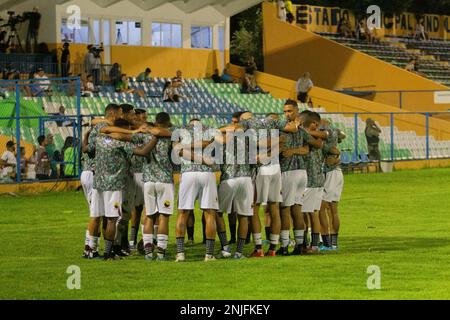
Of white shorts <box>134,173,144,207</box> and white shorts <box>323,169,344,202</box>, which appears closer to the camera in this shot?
white shorts <box>134,173,144,207</box>

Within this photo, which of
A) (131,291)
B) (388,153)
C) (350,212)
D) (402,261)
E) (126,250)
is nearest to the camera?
(131,291)

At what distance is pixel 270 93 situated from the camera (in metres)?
51.8

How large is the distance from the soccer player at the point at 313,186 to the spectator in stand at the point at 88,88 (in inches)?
923

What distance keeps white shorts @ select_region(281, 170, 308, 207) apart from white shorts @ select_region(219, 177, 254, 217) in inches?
27.8

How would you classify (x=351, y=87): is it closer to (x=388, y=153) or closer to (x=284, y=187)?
(x=388, y=153)

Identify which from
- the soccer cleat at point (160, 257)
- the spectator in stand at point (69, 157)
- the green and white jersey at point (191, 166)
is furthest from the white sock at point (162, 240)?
the spectator in stand at point (69, 157)

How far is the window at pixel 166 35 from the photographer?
52281 mm

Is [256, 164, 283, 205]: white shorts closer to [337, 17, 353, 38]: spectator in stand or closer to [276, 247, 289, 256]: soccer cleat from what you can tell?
[276, 247, 289, 256]: soccer cleat

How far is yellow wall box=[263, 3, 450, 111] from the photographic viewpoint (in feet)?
176

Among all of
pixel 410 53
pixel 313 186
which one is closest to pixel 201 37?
pixel 410 53

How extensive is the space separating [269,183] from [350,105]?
102ft

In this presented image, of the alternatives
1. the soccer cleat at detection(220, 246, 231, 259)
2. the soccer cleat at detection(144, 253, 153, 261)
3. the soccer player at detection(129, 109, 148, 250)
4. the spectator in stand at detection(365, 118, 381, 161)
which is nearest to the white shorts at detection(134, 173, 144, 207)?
the soccer player at detection(129, 109, 148, 250)
